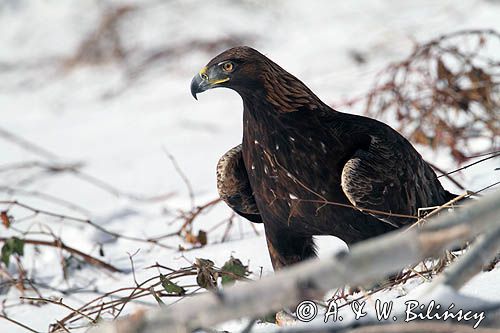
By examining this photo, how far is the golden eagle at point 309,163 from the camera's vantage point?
2.67 m

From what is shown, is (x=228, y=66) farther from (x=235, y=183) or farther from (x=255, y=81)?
(x=235, y=183)

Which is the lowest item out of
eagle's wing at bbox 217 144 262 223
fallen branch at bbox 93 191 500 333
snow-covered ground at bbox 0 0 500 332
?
fallen branch at bbox 93 191 500 333

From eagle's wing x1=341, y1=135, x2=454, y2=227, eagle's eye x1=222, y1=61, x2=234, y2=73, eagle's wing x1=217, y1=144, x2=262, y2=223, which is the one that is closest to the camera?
eagle's wing x1=341, y1=135, x2=454, y2=227

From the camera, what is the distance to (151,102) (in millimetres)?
8695

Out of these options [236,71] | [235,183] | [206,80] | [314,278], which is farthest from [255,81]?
[314,278]

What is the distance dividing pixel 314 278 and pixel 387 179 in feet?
5.33

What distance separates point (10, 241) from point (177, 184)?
2.30 meters

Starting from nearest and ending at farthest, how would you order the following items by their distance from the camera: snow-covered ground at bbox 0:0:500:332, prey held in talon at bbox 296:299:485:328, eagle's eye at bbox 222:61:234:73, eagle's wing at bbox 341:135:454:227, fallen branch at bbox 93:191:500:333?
1. fallen branch at bbox 93:191:500:333
2. prey held in talon at bbox 296:299:485:328
3. eagle's wing at bbox 341:135:454:227
4. eagle's eye at bbox 222:61:234:73
5. snow-covered ground at bbox 0:0:500:332

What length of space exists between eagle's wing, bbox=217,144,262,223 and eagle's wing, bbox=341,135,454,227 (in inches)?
23.0

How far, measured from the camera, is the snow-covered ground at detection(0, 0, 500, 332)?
12.9 feet

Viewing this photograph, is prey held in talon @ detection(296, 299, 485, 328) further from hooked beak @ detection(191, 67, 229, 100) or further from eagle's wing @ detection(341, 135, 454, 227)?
hooked beak @ detection(191, 67, 229, 100)

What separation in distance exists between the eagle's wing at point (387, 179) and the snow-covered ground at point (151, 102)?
0.57 meters

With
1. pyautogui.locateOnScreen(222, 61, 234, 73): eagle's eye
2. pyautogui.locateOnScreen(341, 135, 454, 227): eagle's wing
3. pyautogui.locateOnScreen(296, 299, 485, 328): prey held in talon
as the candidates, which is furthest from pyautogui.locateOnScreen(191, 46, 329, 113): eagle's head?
pyautogui.locateOnScreen(296, 299, 485, 328): prey held in talon

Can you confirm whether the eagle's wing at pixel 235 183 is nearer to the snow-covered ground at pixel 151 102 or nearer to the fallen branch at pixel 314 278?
the snow-covered ground at pixel 151 102
